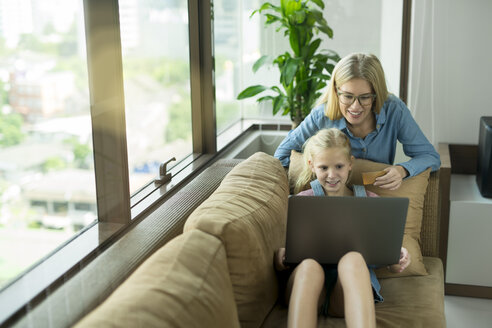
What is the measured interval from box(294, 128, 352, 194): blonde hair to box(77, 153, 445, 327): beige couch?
0.32 ft

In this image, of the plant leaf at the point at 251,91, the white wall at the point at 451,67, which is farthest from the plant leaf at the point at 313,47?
the white wall at the point at 451,67

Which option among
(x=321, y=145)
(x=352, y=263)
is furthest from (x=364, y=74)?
(x=352, y=263)

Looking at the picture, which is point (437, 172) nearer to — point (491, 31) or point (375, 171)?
point (375, 171)

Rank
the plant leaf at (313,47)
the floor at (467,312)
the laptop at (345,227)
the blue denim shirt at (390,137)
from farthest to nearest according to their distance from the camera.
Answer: the plant leaf at (313,47) < the floor at (467,312) < the blue denim shirt at (390,137) < the laptop at (345,227)

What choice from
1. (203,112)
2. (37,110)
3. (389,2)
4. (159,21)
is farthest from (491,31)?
(37,110)

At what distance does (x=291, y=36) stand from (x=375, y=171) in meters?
1.32

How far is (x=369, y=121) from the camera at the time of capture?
244cm

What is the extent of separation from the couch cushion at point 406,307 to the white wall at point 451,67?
4.23 feet

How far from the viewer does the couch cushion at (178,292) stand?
1.18 metres

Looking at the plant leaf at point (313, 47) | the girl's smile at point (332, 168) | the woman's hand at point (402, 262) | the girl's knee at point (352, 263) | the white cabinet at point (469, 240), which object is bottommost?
the white cabinet at point (469, 240)

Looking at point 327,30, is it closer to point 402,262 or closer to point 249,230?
point 402,262

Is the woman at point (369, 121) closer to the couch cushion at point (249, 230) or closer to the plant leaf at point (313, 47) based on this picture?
the couch cushion at point (249, 230)

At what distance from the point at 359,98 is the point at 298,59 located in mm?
1074

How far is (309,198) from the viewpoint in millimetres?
1812
